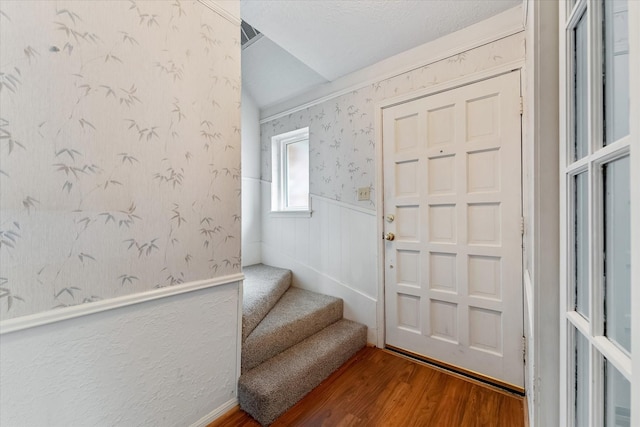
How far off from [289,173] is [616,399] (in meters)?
2.58

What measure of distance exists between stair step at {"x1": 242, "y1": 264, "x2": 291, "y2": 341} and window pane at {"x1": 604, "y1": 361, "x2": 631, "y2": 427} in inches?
57.8

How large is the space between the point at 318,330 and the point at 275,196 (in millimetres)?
1463

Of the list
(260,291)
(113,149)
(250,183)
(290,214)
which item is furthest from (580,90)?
(250,183)

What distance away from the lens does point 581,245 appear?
0.64 meters

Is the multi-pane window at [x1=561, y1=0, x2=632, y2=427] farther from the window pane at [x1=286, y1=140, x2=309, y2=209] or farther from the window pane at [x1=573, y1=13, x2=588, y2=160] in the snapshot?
the window pane at [x1=286, y1=140, x2=309, y2=209]

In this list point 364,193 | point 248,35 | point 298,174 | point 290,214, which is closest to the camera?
point 364,193

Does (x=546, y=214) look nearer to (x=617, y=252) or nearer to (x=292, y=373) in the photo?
(x=617, y=252)

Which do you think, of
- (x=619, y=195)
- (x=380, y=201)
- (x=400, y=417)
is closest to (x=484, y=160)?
(x=380, y=201)

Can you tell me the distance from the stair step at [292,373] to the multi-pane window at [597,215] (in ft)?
3.83

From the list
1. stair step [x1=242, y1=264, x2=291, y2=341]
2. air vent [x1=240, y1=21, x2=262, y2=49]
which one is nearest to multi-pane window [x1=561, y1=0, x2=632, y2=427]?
stair step [x1=242, y1=264, x2=291, y2=341]

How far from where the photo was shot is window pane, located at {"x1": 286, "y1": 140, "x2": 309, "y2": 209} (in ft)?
8.62

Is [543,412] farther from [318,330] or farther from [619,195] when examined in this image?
[318,330]

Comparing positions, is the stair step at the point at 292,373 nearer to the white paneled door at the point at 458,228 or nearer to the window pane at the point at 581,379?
the white paneled door at the point at 458,228

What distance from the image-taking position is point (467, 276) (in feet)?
5.35
